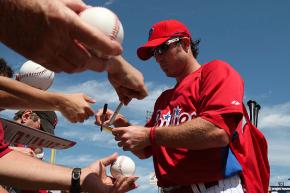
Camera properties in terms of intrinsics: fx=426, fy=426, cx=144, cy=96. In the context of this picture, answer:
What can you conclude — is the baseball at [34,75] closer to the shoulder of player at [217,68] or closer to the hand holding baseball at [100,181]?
the shoulder of player at [217,68]

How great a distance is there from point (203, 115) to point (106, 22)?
5.13 feet

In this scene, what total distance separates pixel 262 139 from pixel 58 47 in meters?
2.87

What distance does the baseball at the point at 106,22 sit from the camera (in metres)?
2.00

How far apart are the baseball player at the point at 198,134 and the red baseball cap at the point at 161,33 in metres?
0.50

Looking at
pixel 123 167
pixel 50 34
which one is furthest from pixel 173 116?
pixel 50 34

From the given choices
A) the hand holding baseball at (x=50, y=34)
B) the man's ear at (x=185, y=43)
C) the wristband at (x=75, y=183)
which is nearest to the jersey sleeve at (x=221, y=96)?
the man's ear at (x=185, y=43)

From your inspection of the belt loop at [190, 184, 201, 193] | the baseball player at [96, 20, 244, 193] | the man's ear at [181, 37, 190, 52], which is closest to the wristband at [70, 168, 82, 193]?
the baseball player at [96, 20, 244, 193]

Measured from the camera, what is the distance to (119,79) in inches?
80.3

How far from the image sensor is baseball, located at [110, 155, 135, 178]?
4946 millimetres

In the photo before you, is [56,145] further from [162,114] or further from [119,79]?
[119,79]

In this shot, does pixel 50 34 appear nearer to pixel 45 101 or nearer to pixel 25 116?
pixel 45 101

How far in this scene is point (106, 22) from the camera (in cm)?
211

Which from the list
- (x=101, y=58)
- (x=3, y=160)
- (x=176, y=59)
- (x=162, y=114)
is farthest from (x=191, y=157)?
(x=101, y=58)

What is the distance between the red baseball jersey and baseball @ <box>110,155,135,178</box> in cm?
116
